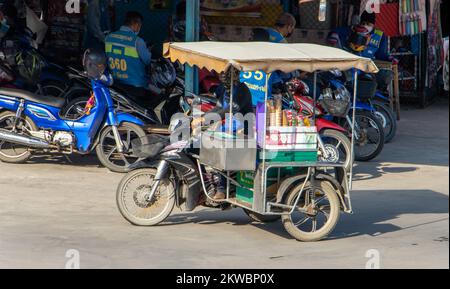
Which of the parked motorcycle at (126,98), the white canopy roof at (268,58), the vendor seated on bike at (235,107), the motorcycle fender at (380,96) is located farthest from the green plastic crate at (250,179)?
the motorcycle fender at (380,96)

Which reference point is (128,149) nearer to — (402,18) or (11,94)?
(11,94)

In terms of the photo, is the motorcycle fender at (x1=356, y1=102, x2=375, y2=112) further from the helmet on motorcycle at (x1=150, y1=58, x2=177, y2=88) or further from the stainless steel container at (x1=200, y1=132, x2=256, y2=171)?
the stainless steel container at (x1=200, y1=132, x2=256, y2=171)

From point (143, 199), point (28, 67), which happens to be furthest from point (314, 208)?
point (28, 67)

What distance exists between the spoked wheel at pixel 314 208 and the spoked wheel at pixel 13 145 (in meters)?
4.37

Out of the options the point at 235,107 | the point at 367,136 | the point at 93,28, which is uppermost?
the point at 93,28

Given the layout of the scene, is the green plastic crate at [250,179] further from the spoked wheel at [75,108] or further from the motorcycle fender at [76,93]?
the motorcycle fender at [76,93]

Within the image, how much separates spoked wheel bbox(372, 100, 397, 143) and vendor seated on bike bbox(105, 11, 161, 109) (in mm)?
3784

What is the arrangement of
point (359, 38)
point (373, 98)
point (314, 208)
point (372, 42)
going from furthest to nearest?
point (372, 42)
point (373, 98)
point (359, 38)
point (314, 208)

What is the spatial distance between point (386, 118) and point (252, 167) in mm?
6690

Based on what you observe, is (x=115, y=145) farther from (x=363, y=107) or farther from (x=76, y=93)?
(x=363, y=107)

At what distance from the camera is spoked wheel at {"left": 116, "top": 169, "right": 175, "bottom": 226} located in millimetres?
9773

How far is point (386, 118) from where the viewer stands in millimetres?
15594

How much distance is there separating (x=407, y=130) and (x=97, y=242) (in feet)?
29.7

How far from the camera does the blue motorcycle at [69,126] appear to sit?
12406 millimetres
